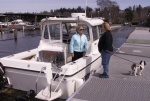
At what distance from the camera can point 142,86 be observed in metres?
7.14

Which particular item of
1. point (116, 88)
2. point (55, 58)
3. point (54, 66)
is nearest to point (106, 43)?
point (116, 88)

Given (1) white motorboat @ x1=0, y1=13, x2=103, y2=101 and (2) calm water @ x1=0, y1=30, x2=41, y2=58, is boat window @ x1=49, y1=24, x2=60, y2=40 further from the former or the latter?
(2) calm water @ x1=0, y1=30, x2=41, y2=58

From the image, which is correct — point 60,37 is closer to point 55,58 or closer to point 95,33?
point 55,58

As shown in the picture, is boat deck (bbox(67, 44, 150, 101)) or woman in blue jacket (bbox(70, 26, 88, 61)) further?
woman in blue jacket (bbox(70, 26, 88, 61))

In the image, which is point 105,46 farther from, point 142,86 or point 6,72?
point 6,72

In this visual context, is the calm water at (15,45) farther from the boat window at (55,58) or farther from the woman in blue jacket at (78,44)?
the woman in blue jacket at (78,44)

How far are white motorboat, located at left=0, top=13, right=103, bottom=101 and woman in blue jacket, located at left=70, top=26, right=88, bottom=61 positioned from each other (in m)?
0.32

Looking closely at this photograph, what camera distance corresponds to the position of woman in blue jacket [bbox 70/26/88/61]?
26.3 feet

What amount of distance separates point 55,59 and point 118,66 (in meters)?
2.78

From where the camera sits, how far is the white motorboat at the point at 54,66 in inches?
263

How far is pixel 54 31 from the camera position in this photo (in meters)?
9.66

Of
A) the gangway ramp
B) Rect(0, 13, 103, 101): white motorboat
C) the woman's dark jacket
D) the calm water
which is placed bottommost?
the calm water

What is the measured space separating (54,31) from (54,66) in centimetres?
220

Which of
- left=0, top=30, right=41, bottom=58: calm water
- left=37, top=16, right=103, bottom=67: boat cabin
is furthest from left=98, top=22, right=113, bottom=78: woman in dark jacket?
left=0, top=30, right=41, bottom=58: calm water
